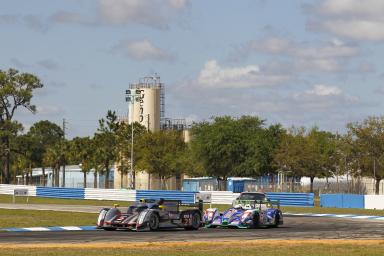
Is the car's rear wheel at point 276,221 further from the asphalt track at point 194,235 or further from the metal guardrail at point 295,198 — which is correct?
the metal guardrail at point 295,198

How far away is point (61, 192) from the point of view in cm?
7475

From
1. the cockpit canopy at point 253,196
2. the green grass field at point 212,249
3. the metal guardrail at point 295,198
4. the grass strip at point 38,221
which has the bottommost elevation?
the green grass field at point 212,249

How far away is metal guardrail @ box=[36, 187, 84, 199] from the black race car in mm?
42846

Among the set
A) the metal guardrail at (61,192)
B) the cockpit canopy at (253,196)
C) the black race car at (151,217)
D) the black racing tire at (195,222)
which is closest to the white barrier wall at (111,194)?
the metal guardrail at (61,192)

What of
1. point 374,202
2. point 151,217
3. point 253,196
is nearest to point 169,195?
point 374,202

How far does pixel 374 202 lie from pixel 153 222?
1246 inches

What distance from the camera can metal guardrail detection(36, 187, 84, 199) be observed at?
73.8 meters

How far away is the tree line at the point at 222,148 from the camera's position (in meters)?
92.2

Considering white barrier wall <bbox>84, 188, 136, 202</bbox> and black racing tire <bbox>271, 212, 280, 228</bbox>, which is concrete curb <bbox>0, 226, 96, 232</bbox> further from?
white barrier wall <bbox>84, 188, 136, 202</bbox>

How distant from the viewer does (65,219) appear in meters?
37.2

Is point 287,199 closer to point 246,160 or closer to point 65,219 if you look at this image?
point 65,219

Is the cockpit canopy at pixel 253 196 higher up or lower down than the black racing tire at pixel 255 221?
higher up

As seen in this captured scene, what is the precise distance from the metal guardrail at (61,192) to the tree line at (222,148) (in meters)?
22.3

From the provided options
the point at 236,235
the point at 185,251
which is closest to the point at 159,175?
the point at 236,235
